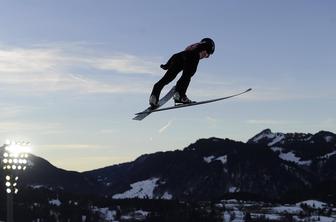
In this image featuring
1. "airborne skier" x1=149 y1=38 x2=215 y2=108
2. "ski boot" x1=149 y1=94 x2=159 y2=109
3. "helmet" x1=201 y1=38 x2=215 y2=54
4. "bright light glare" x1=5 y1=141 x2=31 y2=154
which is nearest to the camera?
"helmet" x1=201 y1=38 x2=215 y2=54

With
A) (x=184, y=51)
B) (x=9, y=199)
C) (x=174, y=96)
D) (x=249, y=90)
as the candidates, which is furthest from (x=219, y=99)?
(x=9, y=199)

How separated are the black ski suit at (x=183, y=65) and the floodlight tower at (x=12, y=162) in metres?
45.7

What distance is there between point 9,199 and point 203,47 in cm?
4816

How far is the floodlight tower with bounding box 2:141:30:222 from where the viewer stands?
6084cm

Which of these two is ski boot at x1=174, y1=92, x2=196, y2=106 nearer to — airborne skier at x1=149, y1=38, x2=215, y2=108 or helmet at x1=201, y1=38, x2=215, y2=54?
airborne skier at x1=149, y1=38, x2=215, y2=108

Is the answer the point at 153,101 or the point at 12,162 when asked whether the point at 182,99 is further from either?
the point at 12,162

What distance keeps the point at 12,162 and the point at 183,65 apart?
48.6 meters

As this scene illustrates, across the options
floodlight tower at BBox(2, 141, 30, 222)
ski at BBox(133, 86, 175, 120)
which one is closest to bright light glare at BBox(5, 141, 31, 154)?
floodlight tower at BBox(2, 141, 30, 222)

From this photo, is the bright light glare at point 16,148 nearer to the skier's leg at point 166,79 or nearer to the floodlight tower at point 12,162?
the floodlight tower at point 12,162

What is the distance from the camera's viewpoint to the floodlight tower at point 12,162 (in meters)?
60.8

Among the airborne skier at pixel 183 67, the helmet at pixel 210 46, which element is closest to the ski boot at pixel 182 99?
the airborne skier at pixel 183 67

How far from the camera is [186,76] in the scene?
16812mm

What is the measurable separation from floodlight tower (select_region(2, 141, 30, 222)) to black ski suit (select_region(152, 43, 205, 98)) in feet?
150

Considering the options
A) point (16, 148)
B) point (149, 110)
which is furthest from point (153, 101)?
point (16, 148)
